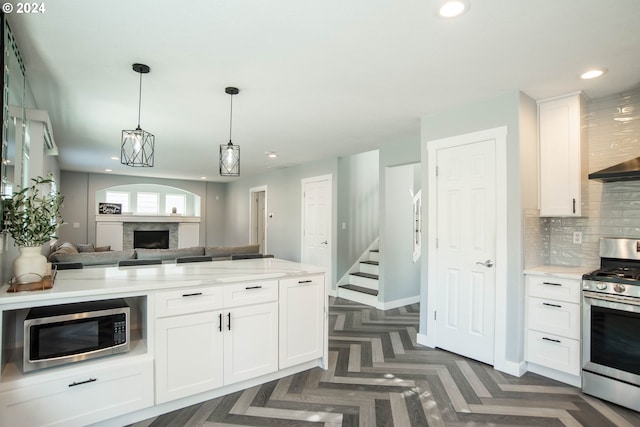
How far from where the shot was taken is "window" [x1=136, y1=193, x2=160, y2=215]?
9.16m

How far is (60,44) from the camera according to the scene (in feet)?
7.19

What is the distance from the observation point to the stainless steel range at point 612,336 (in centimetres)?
233

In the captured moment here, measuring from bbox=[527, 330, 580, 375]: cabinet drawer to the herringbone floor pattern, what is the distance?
0.15 m

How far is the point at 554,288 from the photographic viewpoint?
2.76 metres

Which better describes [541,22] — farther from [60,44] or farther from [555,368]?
[60,44]

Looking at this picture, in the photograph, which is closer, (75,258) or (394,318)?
(75,258)

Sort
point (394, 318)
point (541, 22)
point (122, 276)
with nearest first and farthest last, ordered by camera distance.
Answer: point (541, 22)
point (122, 276)
point (394, 318)

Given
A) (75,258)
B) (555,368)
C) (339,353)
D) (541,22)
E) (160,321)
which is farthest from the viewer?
(75,258)

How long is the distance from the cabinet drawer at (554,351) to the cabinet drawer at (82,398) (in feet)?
9.71

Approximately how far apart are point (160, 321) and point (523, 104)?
3.32 meters

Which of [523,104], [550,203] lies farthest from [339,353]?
[523,104]

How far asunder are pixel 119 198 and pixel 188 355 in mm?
8004

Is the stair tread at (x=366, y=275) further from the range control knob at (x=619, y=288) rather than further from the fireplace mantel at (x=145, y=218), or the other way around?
the fireplace mantel at (x=145, y=218)

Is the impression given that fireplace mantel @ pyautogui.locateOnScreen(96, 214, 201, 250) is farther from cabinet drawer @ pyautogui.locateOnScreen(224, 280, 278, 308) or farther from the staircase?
cabinet drawer @ pyautogui.locateOnScreen(224, 280, 278, 308)
